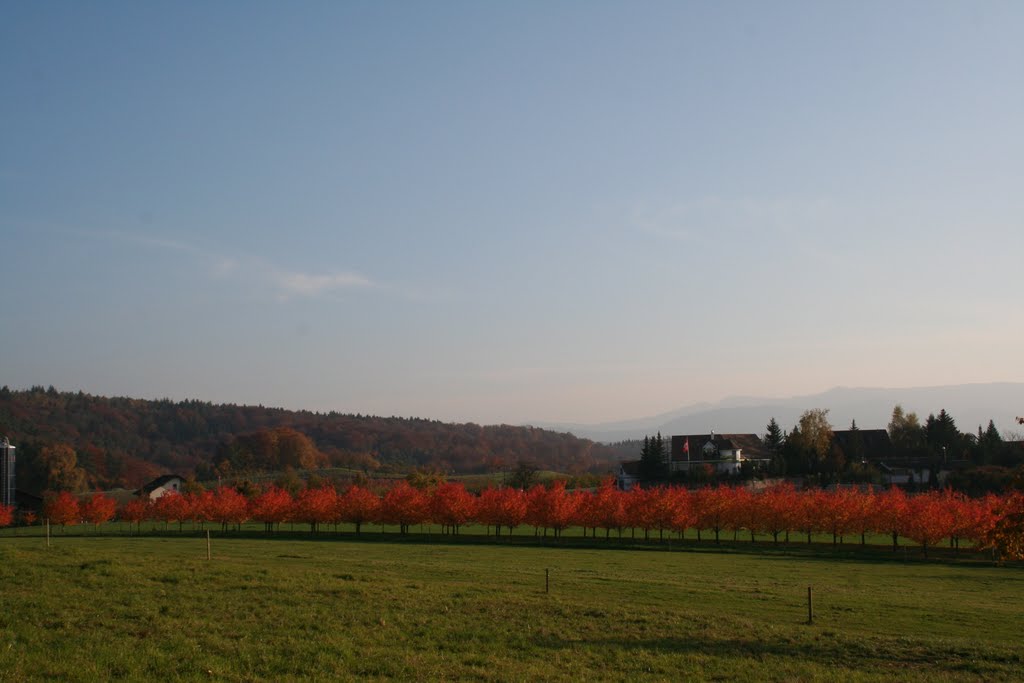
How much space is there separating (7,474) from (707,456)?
373ft

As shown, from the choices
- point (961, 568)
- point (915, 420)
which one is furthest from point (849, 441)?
point (961, 568)

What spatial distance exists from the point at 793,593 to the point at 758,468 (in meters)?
103

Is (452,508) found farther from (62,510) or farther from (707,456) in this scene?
(707,456)

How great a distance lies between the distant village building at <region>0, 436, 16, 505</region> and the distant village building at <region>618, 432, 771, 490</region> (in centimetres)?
9728

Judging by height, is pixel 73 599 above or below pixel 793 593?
above

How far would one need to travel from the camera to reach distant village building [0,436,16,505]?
427 ft

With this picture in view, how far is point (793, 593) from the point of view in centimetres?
3916

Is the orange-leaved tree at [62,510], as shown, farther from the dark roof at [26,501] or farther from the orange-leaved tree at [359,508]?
the orange-leaved tree at [359,508]

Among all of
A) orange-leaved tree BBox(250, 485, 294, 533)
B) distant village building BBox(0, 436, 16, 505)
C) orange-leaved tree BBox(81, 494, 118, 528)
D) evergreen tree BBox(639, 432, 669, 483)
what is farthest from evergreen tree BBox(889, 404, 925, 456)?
distant village building BBox(0, 436, 16, 505)

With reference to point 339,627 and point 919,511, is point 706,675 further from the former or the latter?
point 919,511

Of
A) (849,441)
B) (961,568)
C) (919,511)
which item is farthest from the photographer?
(849,441)

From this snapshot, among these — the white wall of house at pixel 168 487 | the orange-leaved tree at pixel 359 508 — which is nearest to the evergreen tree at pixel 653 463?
the orange-leaved tree at pixel 359 508

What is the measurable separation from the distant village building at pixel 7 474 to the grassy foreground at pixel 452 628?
108730mm

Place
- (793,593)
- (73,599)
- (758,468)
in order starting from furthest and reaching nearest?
1. (758,468)
2. (793,593)
3. (73,599)
